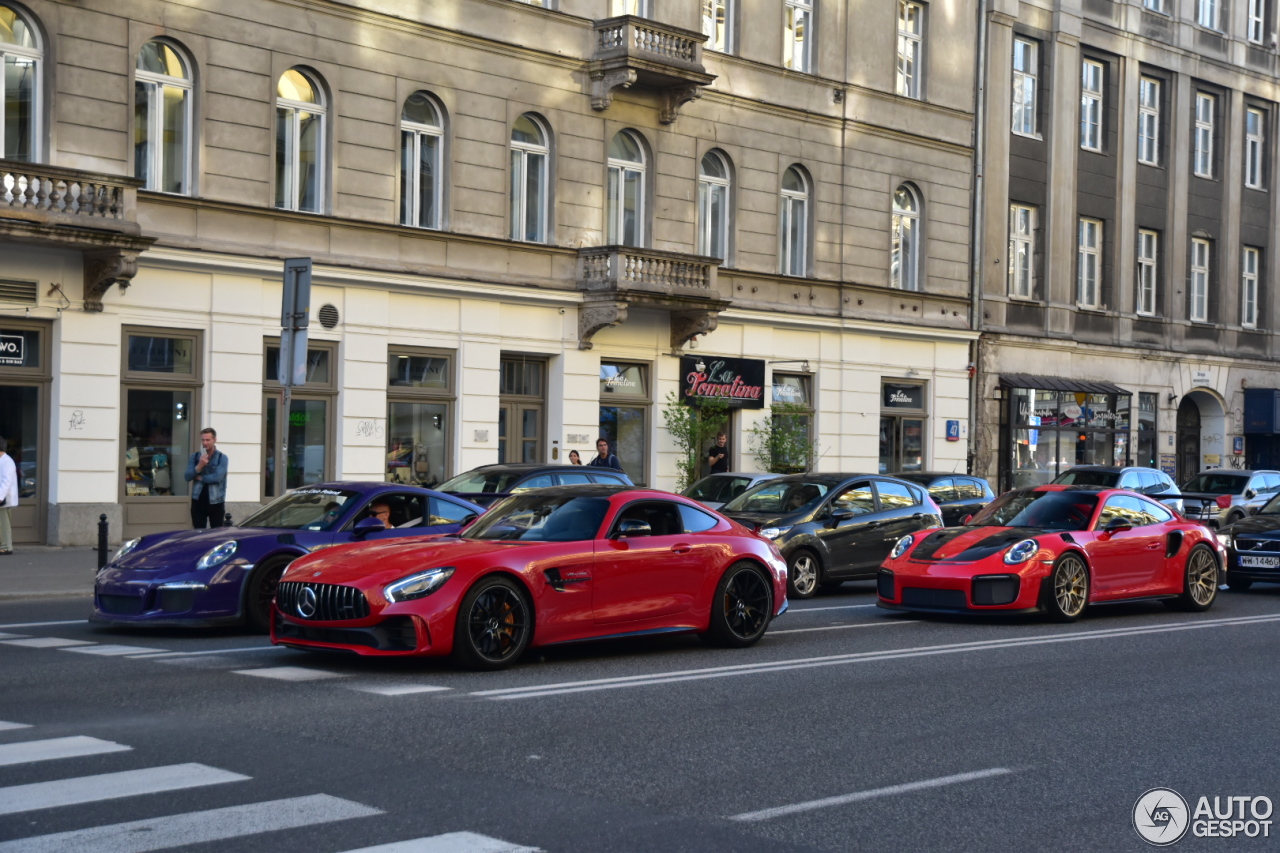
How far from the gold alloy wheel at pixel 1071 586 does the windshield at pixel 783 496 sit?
3.94m

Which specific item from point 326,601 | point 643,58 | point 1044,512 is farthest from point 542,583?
point 643,58

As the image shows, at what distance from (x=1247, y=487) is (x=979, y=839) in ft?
94.2

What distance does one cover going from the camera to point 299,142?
2503cm

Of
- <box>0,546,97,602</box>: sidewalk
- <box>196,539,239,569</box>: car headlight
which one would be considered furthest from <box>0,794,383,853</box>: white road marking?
<box>0,546,97,602</box>: sidewalk

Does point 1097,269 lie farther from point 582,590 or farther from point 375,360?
point 582,590

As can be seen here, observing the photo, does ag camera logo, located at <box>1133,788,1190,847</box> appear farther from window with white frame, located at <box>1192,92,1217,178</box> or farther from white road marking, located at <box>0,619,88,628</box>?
window with white frame, located at <box>1192,92,1217,178</box>

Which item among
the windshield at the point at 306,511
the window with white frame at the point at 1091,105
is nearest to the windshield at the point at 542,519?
the windshield at the point at 306,511

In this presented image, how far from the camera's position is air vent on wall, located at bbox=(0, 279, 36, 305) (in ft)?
70.2

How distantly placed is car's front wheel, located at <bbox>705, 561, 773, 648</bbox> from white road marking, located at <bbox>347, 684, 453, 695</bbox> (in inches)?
125

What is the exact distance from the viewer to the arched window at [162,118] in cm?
2300

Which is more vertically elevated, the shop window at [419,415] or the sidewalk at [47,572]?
the shop window at [419,415]

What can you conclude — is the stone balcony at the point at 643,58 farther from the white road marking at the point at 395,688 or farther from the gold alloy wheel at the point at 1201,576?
the white road marking at the point at 395,688

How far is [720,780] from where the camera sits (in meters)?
7.40

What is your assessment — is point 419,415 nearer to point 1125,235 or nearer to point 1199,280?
point 1125,235
